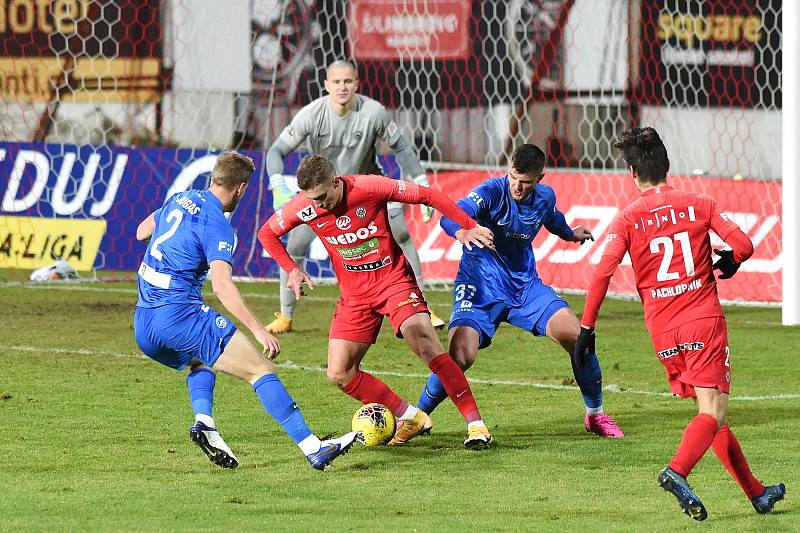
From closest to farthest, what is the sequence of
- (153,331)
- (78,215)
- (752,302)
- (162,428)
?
(153,331)
(162,428)
(752,302)
(78,215)

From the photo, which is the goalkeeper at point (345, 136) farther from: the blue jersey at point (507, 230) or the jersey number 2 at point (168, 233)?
the jersey number 2 at point (168, 233)

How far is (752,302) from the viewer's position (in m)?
13.8

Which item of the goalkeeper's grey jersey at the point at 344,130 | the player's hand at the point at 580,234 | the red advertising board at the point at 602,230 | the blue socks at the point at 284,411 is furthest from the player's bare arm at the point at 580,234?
the red advertising board at the point at 602,230

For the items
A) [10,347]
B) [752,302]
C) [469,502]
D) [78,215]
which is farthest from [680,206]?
[78,215]

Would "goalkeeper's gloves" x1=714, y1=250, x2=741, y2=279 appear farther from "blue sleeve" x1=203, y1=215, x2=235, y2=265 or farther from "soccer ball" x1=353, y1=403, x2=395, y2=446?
"blue sleeve" x1=203, y1=215, x2=235, y2=265

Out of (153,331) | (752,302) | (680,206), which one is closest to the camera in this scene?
(680,206)

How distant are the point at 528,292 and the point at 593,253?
6.39m

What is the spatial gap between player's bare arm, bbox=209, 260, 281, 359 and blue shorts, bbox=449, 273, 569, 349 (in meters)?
1.63

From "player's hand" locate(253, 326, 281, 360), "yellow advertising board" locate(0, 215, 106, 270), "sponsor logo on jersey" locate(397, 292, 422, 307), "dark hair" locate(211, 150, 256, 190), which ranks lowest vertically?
"yellow advertising board" locate(0, 215, 106, 270)

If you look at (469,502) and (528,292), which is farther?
(528,292)

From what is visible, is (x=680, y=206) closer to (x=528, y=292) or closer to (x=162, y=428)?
(x=528, y=292)

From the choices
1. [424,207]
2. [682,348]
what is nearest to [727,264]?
[682,348]

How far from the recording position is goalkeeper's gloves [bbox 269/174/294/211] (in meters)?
10.4

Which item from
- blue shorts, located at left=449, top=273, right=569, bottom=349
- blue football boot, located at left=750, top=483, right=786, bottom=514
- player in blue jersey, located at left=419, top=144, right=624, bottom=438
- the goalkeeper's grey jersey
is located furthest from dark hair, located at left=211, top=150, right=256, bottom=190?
the goalkeeper's grey jersey
